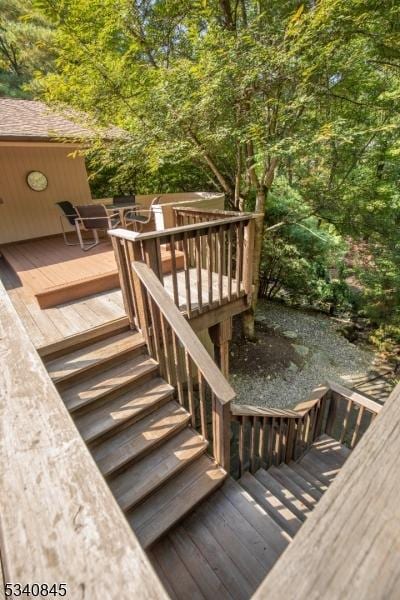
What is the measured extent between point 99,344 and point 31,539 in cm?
265

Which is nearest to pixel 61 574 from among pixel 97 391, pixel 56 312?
pixel 97 391

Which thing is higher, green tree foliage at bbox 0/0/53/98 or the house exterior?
green tree foliage at bbox 0/0/53/98

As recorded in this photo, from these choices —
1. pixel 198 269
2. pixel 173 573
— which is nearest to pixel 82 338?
pixel 198 269

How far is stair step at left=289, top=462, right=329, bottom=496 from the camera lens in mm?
3419

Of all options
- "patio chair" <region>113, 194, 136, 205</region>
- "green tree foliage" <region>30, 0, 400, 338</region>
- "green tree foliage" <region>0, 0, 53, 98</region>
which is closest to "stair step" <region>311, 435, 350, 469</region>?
"green tree foliage" <region>30, 0, 400, 338</region>

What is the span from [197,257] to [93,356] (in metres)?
1.62

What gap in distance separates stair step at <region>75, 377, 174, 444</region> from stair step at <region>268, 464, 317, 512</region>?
191 centimetres

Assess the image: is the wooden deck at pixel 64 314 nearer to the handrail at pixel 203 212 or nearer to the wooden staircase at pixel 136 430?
the wooden staircase at pixel 136 430

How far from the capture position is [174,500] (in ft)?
7.23

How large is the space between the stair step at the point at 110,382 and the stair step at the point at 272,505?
158 cm

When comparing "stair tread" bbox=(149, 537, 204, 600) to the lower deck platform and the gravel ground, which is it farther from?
the gravel ground

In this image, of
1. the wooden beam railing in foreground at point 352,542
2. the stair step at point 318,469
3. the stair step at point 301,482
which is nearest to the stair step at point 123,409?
the stair step at point 301,482

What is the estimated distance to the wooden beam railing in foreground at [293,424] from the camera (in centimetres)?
330

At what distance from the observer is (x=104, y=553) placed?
417mm
